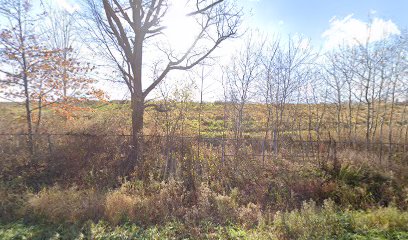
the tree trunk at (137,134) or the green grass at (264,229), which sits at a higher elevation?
the tree trunk at (137,134)

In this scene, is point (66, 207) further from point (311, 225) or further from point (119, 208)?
point (311, 225)

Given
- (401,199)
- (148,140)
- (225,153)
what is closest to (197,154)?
(225,153)

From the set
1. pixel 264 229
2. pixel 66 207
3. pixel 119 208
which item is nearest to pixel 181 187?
pixel 119 208

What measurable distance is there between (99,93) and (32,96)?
3098 millimetres

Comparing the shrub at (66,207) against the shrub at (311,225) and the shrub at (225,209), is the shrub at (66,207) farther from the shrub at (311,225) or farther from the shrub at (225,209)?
the shrub at (311,225)

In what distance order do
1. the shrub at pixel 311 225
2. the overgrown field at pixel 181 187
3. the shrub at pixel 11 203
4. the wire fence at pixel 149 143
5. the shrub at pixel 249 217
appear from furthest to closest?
1. the wire fence at pixel 149 143
2. the shrub at pixel 11 203
3. the shrub at pixel 249 217
4. the overgrown field at pixel 181 187
5. the shrub at pixel 311 225

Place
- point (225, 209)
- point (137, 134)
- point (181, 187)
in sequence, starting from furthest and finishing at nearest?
point (137, 134) → point (181, 187) → point (225, 209)

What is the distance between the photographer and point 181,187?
7.18 meters

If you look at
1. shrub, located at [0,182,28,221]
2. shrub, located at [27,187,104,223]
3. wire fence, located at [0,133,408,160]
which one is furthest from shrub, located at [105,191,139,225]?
wire fence, located at [0,133,408,160]

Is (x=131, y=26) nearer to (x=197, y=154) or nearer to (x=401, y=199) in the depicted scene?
(x=197, y=154)

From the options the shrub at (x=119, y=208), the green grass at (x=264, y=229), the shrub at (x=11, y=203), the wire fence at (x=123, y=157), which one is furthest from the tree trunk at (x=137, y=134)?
the green grass at (x=264, y=229)

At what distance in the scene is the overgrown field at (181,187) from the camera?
16.3ft

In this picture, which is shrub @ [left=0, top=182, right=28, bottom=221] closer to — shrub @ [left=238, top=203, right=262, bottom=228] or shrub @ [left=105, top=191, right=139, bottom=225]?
shrub @ [left=105, top=191, right=139, bottom=225]

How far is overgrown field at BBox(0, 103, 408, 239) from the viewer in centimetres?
497
